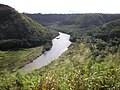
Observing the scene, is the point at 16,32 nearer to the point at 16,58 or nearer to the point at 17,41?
the point at 17,41

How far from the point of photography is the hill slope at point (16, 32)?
124775 millimetres

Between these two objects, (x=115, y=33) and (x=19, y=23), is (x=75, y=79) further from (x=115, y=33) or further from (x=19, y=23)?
(x=19, y=23)

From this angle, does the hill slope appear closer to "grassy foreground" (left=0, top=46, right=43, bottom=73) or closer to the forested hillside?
the forested hillside

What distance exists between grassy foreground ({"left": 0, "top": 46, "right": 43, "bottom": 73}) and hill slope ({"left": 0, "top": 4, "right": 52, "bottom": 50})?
9802 mm

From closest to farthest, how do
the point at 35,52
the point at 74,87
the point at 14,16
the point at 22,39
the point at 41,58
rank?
the point at 74,87 < the point at 41,58 < the point at 35,52 < the point at 22,39 < the point at 14,16

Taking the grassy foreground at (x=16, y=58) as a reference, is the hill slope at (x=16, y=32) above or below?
above

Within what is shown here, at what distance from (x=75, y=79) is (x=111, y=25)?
487 feet

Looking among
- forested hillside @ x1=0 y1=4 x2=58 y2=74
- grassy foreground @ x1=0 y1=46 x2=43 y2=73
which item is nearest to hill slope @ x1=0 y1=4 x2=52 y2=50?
forested hillside @ x1=0 y1=4 x2=58 y2=74

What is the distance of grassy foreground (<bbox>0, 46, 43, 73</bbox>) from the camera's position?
87675mm

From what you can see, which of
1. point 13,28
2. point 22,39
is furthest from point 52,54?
point 13,28

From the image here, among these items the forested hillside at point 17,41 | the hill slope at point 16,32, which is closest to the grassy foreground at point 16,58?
the forested hillside at point 17,41

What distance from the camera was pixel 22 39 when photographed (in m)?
135

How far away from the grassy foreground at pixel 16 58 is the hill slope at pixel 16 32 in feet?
32.2

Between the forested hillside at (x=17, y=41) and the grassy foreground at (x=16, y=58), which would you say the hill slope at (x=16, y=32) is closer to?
the forested hillside at (x=17, y=41)
